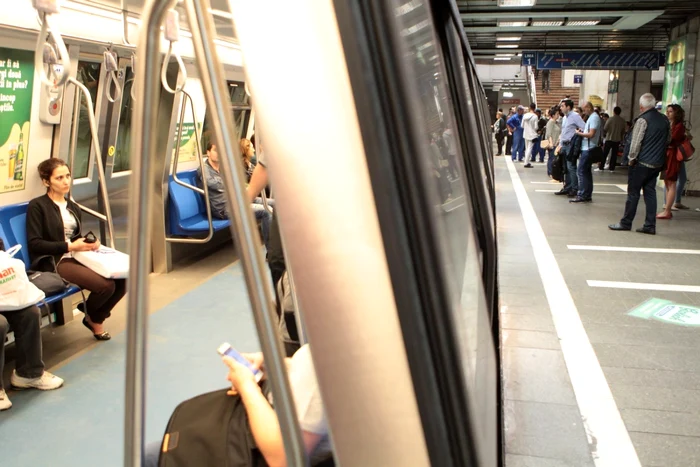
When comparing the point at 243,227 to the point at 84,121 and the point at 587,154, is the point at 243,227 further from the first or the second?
the point at 587,154

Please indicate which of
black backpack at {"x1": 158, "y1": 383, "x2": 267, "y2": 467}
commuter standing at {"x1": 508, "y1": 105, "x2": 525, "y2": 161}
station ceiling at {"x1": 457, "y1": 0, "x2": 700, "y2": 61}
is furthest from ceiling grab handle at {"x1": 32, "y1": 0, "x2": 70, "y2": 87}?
commuter standing at {"x1": 508, "y1": 105, "x2": 525, "y2": 161}

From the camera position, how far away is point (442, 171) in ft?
3.11

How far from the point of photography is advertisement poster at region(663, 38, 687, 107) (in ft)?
37.1

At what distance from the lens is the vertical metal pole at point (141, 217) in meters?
0.72

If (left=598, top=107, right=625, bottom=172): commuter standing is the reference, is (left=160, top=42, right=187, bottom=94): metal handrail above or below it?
above

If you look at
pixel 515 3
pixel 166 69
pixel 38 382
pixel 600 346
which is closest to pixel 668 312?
pixel 600 346

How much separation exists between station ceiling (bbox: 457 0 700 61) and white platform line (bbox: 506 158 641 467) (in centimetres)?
680

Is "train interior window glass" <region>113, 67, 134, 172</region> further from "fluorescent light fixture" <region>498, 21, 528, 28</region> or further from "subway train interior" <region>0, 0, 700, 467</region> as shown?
"fluorescent light fixture" <region>498, 21, 528, 28</region>

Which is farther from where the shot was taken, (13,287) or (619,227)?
(619,227)

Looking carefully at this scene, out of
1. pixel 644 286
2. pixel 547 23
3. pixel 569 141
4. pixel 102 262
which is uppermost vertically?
pixel 547 23

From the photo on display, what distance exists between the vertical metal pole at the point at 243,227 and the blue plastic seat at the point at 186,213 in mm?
5986

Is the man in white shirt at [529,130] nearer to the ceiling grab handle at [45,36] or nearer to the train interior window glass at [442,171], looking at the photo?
the ceiling grab handle at [45,36]

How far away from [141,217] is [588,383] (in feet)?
10.9

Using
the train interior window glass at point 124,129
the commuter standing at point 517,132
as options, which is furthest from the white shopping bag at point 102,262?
the commuter standing at point 517,132
